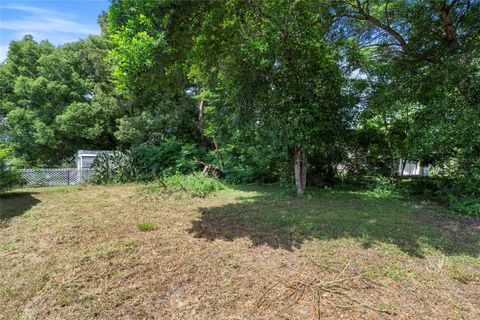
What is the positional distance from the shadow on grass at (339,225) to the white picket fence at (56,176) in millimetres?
7009

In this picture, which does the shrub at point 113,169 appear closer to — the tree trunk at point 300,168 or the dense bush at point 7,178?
the dense bush at point 7,178

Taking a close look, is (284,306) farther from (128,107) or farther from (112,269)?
(128,107)

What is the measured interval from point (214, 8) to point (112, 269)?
14.6ft

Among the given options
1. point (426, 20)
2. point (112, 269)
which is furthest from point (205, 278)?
point (426, 20)

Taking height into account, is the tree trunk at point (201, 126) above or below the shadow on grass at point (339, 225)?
above

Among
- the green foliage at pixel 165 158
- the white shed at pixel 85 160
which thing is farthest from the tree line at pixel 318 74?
the white shed at pixel 85 160

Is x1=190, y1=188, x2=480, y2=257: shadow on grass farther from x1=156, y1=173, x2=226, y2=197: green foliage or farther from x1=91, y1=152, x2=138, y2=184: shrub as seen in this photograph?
x1=91, y1=152, x2=138, y2=184: shrub

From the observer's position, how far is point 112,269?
250 cm

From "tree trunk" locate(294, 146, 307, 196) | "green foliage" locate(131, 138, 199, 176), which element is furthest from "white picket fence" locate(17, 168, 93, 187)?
"tree trunk" locate(294, 146, 307, 196)

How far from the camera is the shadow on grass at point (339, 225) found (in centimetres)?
324

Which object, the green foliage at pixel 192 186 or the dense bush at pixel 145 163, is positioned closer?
the green foliage at pixel 192 186

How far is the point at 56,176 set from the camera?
9.16 m

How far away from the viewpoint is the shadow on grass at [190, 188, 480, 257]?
3.24m

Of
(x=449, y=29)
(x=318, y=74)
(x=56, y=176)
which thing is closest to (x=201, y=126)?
(x=56, y=176)
